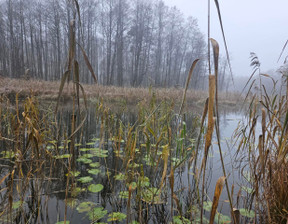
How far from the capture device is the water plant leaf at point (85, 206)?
1.64 metres

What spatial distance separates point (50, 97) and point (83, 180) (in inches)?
278

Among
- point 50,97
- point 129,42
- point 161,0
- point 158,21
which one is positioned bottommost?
point 50,97

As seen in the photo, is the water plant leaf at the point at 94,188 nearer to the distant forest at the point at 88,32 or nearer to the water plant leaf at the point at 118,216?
the water plant leaf at the point at 118,216

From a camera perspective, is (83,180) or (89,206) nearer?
(89,206)

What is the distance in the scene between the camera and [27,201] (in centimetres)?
171

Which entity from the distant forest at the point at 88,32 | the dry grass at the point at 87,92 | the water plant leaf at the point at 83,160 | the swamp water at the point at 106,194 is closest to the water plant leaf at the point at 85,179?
the swamp water at the point at 106,194

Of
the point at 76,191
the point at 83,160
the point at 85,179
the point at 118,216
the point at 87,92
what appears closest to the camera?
the point at 118,216

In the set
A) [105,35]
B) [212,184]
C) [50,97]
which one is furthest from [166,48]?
[212,184]

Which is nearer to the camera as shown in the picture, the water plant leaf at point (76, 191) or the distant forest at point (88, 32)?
the water plant leaf at point (76, 191)

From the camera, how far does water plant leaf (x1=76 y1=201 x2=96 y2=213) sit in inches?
64.7

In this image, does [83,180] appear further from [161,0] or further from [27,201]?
[161,0]

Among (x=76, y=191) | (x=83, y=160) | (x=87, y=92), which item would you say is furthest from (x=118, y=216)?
(x=87, y=92)

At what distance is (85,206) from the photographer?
1688mm

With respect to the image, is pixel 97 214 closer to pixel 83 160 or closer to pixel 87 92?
pixel 83 160
